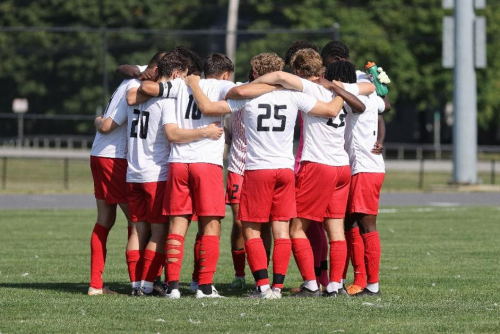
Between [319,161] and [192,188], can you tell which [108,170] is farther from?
[319,161]

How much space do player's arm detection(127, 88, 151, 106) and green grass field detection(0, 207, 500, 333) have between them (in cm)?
164

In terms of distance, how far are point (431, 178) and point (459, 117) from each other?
26.8ft

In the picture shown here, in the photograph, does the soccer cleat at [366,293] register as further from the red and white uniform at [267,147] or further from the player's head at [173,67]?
the player's head at [173,67]

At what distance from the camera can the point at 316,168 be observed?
352 inches

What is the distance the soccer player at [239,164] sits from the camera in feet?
29.4

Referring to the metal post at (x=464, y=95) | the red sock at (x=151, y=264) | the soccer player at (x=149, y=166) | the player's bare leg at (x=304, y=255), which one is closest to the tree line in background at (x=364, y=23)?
the metal post at (x=464, y=95)

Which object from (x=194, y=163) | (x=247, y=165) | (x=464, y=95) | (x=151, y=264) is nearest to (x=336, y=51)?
(x=247, y=165)

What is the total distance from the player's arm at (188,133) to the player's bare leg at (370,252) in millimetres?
1542

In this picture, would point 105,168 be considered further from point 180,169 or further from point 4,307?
point 4,307

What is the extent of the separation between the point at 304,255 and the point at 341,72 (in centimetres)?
162

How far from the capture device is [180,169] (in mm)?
8789

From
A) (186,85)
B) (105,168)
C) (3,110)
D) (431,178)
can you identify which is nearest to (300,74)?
(186,85)

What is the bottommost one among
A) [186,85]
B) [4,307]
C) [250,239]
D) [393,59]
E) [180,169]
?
[4,307]

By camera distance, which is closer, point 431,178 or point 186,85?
point 186,85
